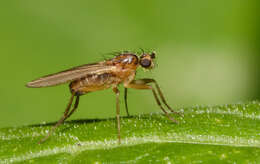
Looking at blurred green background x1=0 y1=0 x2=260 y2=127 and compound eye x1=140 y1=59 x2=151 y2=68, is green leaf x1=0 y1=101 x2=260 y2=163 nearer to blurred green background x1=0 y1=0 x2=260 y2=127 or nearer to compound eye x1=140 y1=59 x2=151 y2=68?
compound eye x1=140 y1=59 x2=151 y2=68

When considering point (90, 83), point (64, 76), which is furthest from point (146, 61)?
point (64, 76)

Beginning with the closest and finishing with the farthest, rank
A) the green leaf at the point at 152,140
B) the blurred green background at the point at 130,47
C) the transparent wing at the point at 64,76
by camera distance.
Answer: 1. the green leaf at the point at 152,140
2. the transparent wing at the point at 64,76
3. the blurred green background at the point at 130,47

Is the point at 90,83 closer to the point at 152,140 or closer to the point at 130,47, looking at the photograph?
the point at 152,140

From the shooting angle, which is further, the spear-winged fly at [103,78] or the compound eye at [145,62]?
Answer: the compound eye at [145,62]

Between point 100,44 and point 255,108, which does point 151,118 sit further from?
point 100,44

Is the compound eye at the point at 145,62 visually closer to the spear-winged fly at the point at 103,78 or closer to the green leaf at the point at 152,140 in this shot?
the spear-winged fly at the point at 103,78

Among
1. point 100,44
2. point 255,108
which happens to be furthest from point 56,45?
point 255,108

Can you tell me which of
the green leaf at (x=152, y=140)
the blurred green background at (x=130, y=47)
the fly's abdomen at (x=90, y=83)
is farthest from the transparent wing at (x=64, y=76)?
the blurred green background at (x=130, y=47)
